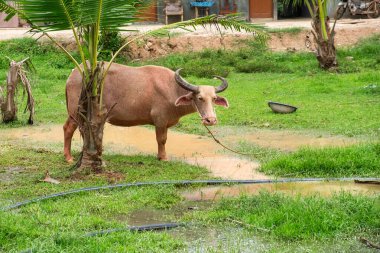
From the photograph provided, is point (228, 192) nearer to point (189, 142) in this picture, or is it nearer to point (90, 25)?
point (90, 25)

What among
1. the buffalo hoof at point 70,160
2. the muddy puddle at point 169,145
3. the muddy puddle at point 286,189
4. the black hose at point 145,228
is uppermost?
the black hose at point 145,228

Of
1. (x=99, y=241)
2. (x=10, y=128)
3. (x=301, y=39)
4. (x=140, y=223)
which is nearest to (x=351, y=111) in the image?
Result: (x=10, y=128)

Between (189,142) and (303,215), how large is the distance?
536 centimetres

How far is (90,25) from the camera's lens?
10125 mm

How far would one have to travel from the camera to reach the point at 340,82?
18594mm

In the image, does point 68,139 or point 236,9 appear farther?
point 236,9

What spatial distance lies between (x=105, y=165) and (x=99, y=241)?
144 inches

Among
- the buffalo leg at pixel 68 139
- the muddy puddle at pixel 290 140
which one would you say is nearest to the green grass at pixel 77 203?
the buffalo leg at pixel 68 139

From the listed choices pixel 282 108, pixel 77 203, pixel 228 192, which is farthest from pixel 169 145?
pixel 77 203

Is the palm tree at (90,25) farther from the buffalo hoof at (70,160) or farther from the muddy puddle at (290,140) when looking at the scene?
the muddy puddle at (290,140)

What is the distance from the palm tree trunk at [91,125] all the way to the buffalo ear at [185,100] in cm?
112

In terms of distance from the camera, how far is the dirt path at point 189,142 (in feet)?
36.3

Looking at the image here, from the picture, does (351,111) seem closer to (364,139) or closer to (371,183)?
(364,139)

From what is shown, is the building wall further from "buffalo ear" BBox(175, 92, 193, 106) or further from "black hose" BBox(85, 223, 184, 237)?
"black hose" BBox(85, 223, 184, 237)
